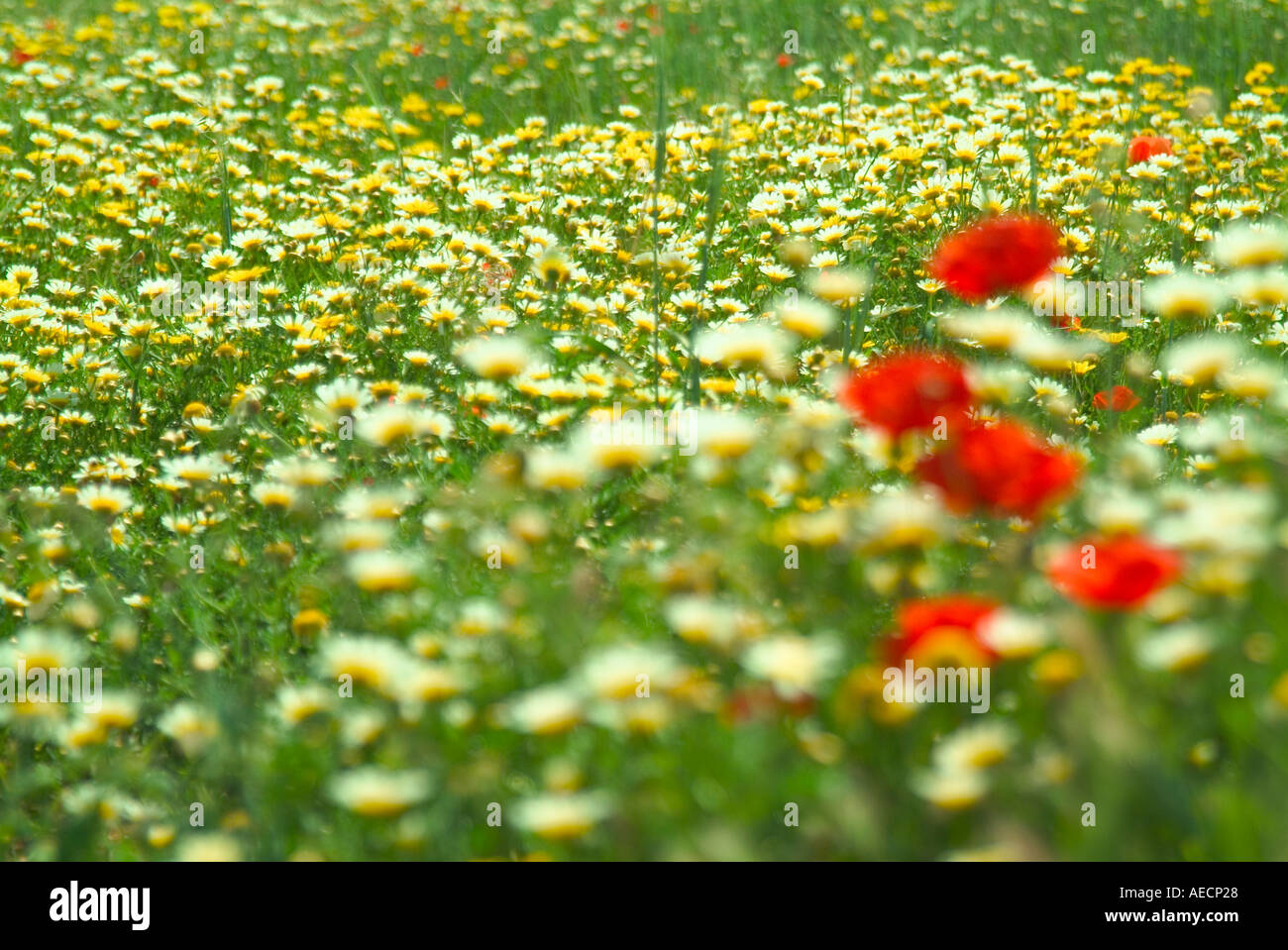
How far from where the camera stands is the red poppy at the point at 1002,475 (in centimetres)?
153

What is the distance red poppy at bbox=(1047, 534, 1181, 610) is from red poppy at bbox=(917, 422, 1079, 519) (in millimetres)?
99

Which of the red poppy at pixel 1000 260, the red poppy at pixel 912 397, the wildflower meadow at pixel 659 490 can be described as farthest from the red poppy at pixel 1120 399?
the red poppy at pixel 912 397

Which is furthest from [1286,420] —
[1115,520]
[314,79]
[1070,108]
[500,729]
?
[314,79]

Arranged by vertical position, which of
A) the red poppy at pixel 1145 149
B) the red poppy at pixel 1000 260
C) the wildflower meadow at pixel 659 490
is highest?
the red poppy at pixel 1145 149

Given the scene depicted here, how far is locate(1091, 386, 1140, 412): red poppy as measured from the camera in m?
2.99

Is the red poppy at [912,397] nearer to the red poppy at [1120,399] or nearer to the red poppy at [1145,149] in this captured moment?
the red poppy at [1120,399]

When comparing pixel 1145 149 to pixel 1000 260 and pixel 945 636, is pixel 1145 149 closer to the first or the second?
pixel 1000 260

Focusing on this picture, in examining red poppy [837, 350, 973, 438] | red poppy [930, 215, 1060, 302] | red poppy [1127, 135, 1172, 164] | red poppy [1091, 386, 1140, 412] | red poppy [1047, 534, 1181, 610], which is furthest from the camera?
red poppy [1127, 135, 1172, 164]

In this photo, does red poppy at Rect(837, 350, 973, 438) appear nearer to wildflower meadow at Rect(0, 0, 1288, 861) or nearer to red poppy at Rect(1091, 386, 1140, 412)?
wildflower meadow at Rect(0, 0, 1288, 861)

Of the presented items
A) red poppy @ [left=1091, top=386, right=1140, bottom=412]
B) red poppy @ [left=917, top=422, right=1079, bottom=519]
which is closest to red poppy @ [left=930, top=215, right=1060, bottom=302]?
red poppy @ [left=917, top=422, right=1079, bottom=519]

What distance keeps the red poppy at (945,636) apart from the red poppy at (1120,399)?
1571mm

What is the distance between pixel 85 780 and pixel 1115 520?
5.98 feet

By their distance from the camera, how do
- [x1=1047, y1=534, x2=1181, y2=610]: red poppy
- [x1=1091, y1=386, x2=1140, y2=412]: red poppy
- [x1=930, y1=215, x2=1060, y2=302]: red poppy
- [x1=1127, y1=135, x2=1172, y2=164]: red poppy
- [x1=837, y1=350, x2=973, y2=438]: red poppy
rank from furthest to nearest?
[x1=1127, y1=135, x2=1172, y2=164]: red poppy < [x1=1091, y1=386, x2=1140, y2=412]: red poppy < [x1=930, y1=215, x2=1060, y2=302]: red poppy < [x1=837, y1=350, x2=973, y2=438]: red poppy < [x1=1047, y1=534, x2=1181, y2=610]: red poppy

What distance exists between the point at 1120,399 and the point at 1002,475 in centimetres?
165
